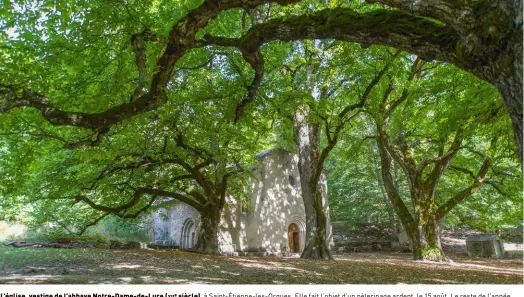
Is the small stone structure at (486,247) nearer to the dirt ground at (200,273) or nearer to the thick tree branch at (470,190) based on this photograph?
the thick tree branch at (470,190)

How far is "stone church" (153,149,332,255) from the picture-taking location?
1967 cm

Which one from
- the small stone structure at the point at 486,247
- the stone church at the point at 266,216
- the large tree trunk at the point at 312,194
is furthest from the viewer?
the stone church at the point at 266,216

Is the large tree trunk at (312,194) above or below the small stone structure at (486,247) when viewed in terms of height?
above

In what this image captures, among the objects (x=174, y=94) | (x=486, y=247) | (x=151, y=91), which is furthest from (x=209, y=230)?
(x=486, y=247)

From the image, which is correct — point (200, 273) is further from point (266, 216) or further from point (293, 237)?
point (293, 237)

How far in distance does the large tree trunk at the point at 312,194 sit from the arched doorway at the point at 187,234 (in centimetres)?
1121

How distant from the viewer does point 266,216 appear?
20.7 metres

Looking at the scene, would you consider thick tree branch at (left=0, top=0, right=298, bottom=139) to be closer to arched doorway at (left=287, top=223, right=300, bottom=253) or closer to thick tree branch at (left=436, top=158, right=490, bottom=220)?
thick tree branch at (left=436, top=158, right=490, bottom=220)

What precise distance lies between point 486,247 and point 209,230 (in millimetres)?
14845

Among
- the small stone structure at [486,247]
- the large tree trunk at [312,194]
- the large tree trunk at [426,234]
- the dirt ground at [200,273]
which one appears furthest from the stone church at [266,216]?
the dirt ground at [200,273]

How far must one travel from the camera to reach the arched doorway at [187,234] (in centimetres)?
2303

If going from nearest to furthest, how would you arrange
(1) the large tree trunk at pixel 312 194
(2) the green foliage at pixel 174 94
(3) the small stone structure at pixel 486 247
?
(2) the green foliage at pixel 174 94 → (1) the large tree trunk at pixel 312 194 → (3) the small stone structure at pixel 486 247

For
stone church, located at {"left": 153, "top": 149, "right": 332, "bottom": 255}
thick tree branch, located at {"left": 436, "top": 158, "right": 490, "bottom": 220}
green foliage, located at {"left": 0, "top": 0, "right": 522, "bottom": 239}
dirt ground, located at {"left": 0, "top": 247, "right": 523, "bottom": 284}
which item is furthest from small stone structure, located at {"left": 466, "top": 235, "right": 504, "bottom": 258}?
dirt ground, located at {"left": 0, "top": 247, "right": 523, "bottom": 284}

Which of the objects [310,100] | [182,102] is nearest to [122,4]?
[182,102]
